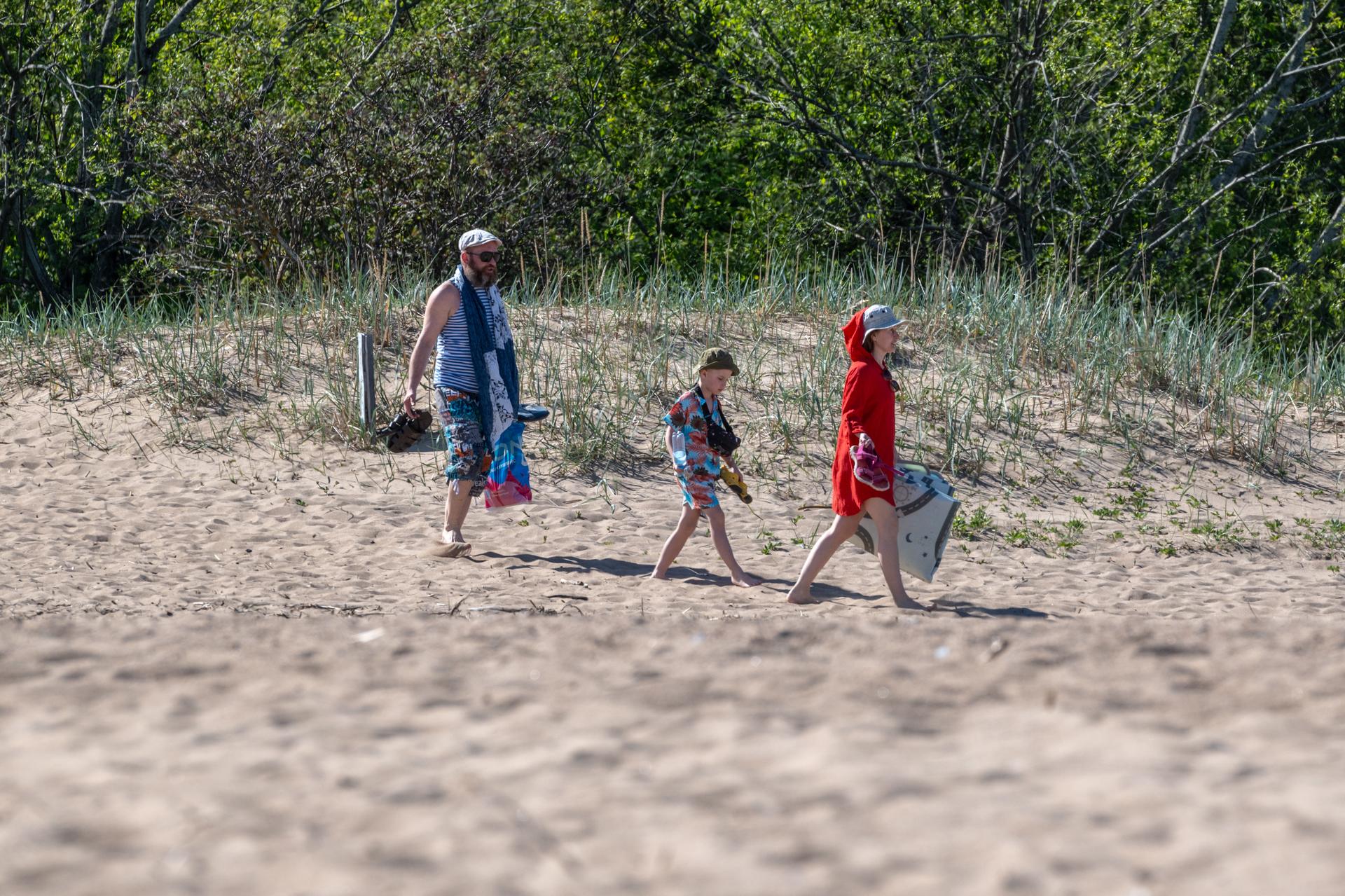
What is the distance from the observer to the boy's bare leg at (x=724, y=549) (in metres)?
6.73

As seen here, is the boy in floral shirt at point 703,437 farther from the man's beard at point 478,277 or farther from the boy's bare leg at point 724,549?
the man's beard at point 478,277

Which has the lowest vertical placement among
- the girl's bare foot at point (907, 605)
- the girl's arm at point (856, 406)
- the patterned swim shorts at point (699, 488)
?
the girl's bare foot at point (907, 605)

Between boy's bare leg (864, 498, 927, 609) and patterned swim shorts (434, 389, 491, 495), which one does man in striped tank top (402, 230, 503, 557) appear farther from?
boy's bare leg (864, 498, 927, 609)

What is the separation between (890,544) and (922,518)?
182mm

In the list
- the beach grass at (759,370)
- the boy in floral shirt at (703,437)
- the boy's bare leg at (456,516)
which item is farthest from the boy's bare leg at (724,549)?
the beach grass at (759,370)

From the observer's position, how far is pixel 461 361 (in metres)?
7.12

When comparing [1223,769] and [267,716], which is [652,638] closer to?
[267,716]

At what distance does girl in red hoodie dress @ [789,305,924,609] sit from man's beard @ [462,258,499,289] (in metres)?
1.95

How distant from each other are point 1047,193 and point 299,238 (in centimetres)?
879

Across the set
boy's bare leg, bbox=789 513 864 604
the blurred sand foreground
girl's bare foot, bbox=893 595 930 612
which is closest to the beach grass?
the blurred sand foreground

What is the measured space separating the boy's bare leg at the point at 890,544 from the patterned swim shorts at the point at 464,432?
209cm

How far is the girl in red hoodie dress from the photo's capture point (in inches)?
238

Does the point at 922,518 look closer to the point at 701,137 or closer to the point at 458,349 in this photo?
the point at 458,349

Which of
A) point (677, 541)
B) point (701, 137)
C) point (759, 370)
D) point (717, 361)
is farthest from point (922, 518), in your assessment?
point (701, 137)
